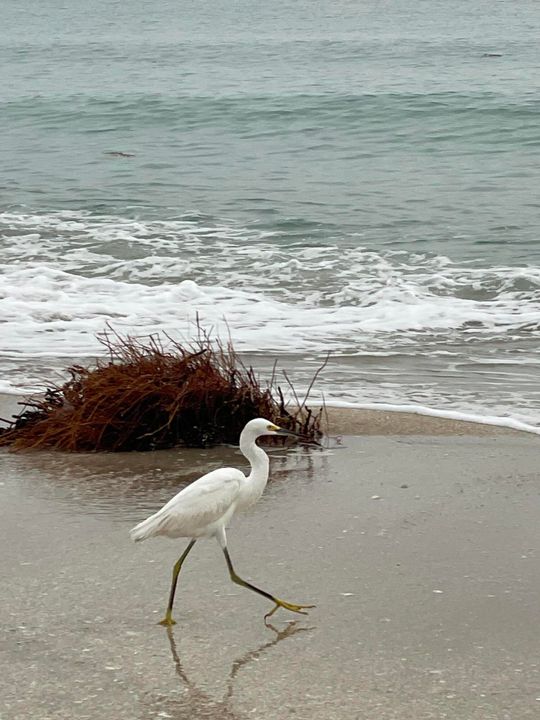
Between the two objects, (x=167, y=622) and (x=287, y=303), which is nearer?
(x=167, y=622)

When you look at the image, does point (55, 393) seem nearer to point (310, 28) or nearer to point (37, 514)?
point (37, 514)

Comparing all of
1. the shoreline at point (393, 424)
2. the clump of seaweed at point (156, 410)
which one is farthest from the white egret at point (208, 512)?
the shoreline at point (393, 424)

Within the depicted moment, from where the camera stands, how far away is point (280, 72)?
29641 mm

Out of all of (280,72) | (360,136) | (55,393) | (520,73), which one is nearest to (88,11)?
(280,72)

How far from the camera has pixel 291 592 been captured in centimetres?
440

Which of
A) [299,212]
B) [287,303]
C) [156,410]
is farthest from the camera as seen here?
[299,212]

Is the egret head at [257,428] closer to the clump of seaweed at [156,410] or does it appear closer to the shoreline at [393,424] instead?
the clump of seaweed at [156,410]

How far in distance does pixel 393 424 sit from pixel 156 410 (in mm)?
1475

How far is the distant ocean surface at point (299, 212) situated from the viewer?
9156 mm

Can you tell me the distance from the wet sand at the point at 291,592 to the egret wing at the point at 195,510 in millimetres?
327

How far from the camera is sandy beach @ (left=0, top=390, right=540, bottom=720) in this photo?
3.60 metres

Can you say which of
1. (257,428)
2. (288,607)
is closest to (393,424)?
(257,428)

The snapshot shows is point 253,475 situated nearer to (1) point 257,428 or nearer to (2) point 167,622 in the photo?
(1) point 257,428

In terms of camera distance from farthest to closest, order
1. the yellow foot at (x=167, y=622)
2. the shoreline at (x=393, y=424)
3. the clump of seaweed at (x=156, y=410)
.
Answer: the shoreline at (x=393, y=424), the clump of seaweed at (x=156, y=410), the yellow foot at (x=167, y=622)
